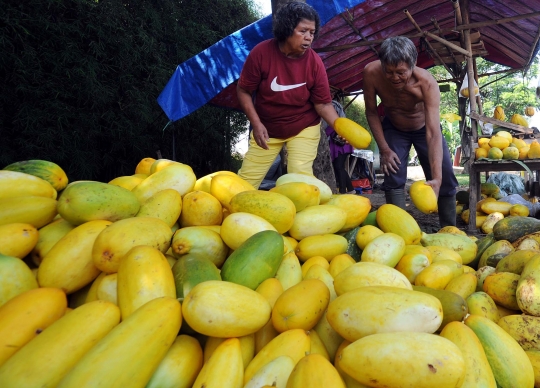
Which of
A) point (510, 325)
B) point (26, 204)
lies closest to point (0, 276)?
point (26, 204)

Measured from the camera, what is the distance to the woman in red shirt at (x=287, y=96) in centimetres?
293

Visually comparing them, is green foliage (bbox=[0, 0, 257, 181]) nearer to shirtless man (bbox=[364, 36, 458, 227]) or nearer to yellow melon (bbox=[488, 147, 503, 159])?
shirtless man (bbox=[364, 36, 458, 227])

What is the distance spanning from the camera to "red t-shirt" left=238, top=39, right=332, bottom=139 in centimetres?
295

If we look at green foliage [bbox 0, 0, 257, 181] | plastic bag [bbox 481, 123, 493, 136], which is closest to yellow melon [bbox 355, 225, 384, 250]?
green foliage [bbox 0, 0, 257, 181]

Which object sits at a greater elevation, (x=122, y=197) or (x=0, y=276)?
(x=122, y=197)

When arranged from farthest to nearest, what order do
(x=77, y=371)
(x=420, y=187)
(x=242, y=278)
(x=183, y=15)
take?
(x=183, y=15) → (x=420, y=187) → (x=242, y=278) → (x=77, y=371)

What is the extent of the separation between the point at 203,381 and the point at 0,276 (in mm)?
692

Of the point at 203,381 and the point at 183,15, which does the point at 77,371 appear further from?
the point at 183,15

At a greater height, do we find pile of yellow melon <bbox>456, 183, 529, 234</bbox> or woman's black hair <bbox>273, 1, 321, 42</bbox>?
woman's black hair <bbox>273, 1, 321, 42</bbox>

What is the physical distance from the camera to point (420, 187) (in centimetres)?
229

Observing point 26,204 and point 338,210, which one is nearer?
point 26,204

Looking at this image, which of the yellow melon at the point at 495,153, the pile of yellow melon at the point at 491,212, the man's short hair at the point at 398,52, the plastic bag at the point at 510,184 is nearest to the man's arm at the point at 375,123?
the man's short hair at the point at 398,52

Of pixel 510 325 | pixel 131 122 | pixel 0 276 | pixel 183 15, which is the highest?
pixel 183 15

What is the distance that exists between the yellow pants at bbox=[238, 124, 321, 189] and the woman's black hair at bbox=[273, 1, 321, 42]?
761mm
